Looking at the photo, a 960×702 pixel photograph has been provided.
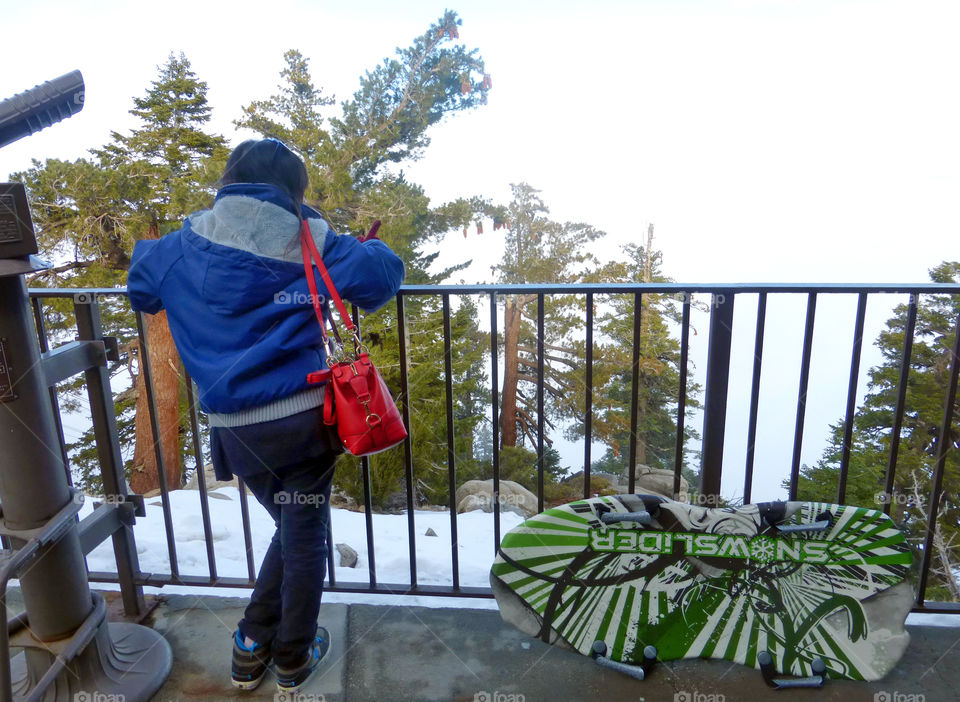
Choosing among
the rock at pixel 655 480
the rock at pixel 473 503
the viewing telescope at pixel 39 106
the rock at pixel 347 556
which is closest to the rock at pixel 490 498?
the rock at pixel 473 503

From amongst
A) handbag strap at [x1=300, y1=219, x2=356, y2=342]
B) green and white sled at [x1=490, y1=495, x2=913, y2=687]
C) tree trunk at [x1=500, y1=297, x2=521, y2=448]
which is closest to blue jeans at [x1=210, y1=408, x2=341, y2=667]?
handbag strap at [x1=300, y1=219, x2=356, y2=342]

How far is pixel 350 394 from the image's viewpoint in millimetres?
1478

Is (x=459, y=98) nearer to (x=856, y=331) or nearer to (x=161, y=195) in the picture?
(x=161, y=195)

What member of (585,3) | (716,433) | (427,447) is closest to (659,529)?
(716,433)

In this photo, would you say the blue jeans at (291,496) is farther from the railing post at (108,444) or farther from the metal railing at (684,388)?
the railing post at (108,444)

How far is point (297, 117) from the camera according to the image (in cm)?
1509

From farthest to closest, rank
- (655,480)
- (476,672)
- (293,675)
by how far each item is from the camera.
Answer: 1. (655,480)
2. (476,672)
3. (293,675)

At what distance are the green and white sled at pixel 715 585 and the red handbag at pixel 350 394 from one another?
0.60m

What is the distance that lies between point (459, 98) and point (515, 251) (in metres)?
7.58

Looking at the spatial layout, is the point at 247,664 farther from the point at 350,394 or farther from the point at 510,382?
the point at 510,382

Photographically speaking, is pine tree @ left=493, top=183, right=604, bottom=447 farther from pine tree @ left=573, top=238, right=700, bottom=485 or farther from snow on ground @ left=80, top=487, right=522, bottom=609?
snow on ground @ left=80, top=487, right=522, bottom=609

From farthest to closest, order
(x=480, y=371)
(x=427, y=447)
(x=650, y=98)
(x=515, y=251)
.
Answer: (x=650, y=98), (x=515, y=251), (x=480, y=371), (x=427, y=447)

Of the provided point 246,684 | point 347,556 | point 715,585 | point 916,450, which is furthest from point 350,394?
point 916,450

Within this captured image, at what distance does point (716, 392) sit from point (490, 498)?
9944 mm
